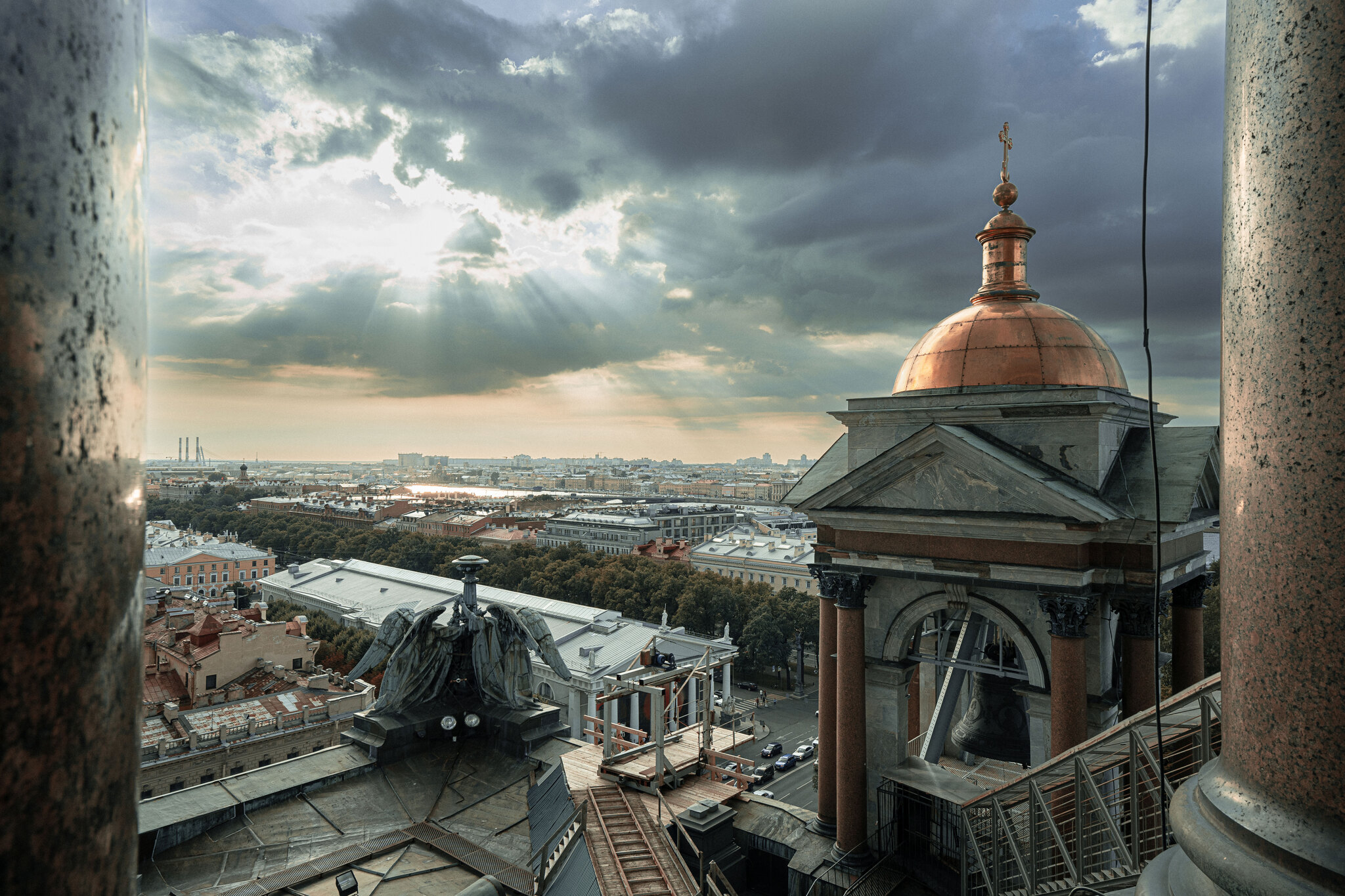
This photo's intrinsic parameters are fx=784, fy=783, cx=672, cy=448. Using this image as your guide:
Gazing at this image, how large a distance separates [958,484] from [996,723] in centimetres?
547

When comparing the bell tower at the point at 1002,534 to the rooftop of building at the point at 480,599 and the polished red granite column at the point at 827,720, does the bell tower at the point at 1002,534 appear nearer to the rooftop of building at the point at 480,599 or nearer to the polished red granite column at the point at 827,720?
the polished red granite column at the point at 827,720

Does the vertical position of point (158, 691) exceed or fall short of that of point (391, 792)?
it falls short

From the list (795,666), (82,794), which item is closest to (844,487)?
(82,794)

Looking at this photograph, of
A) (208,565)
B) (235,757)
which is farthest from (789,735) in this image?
(208,565)

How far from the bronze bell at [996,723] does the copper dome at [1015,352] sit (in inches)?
233

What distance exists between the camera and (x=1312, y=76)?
251 centimetres

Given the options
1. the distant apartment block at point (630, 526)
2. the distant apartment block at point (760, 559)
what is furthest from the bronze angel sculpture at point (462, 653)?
the distant apartment block at point (630, 526)

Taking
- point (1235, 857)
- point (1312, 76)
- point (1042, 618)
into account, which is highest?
point (1312, 76)

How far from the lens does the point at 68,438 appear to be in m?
1.18

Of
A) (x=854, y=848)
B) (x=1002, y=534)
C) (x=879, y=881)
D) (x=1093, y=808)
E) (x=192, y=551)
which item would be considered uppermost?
(x=1002, y=534)

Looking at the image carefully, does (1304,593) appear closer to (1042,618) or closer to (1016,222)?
(1042,618)

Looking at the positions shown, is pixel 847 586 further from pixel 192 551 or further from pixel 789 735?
pixel 192 551

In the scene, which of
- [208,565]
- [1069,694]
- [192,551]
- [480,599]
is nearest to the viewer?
[1069,694]

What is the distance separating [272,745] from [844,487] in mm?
35575
